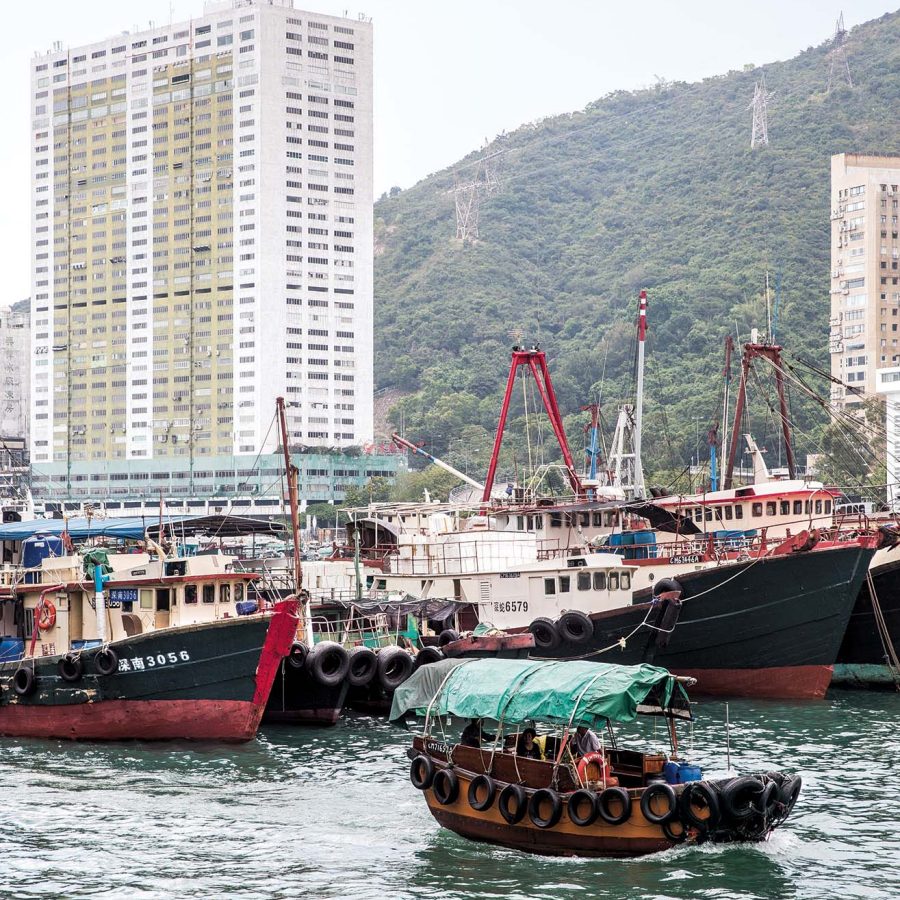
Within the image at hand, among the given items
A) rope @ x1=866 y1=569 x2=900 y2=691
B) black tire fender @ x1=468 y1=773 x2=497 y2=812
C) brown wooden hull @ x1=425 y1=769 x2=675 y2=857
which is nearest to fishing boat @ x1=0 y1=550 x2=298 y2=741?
brown wooden hull @ x1=425 y1=769 x2=675 y2=857

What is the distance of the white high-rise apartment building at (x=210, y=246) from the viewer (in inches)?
6570

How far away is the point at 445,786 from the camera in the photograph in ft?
83.0

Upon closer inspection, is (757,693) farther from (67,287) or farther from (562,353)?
(67,287)

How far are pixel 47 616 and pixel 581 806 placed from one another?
1883 centimetres

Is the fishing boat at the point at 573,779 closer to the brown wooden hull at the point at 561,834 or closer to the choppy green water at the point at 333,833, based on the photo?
the brown wooden hull at the point at 561,834

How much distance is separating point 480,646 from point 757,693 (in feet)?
25.8

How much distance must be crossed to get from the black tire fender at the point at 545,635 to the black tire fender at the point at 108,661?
11.3 metres

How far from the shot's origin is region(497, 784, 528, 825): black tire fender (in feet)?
79.0

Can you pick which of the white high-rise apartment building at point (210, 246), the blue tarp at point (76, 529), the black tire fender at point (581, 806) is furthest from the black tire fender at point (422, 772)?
the white high-rise apartment building at point (210, 246)

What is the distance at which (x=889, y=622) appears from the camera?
45094 millimetres

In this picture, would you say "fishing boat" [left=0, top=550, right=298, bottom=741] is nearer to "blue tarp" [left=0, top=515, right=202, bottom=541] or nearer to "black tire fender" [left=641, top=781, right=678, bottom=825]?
"blue tarp" [left=0, top=515, right=202, bottom=541]

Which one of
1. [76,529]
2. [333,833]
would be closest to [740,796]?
[333,833]

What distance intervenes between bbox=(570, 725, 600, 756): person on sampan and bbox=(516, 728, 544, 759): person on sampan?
2.00ft

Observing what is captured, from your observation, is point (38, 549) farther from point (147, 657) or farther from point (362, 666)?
point (362, 666)
